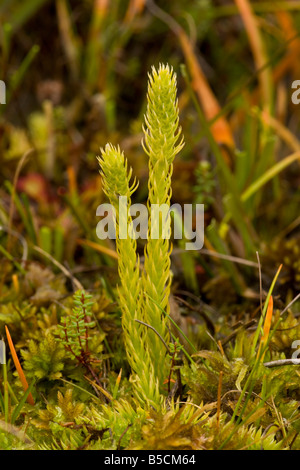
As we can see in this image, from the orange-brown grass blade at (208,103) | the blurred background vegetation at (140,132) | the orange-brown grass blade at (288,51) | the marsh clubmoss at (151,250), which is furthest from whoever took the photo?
the orange-brown grass blade at (288,51)

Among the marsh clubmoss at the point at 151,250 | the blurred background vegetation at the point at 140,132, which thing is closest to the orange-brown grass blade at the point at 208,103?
the blurred background vegetation at the point at 140,132

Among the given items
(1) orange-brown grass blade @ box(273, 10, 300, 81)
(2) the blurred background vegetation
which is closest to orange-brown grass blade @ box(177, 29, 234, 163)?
(2) the blurred background vegetation

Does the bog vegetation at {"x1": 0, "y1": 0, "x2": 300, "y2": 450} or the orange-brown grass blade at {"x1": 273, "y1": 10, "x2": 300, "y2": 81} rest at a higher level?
the orange-brown grass blade at {"x1": 273, "y1": 10, "x2": 300, "y2": 81}

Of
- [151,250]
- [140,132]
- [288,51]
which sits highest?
[288,51]

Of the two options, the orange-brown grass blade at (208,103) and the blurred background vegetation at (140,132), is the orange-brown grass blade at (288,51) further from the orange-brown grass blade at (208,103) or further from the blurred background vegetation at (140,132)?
the orange-brown grass blade at (208,103)

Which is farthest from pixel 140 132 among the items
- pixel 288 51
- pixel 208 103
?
pixel 288 51

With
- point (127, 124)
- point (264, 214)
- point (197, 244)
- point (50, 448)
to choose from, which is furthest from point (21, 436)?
point (127, 124)

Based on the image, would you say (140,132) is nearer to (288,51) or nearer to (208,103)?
(208,103)

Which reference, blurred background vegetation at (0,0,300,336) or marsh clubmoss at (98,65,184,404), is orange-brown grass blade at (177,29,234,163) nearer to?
blurred background vegetation at (0,0,300,336)

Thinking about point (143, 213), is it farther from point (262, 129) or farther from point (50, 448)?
point (50, 448)
